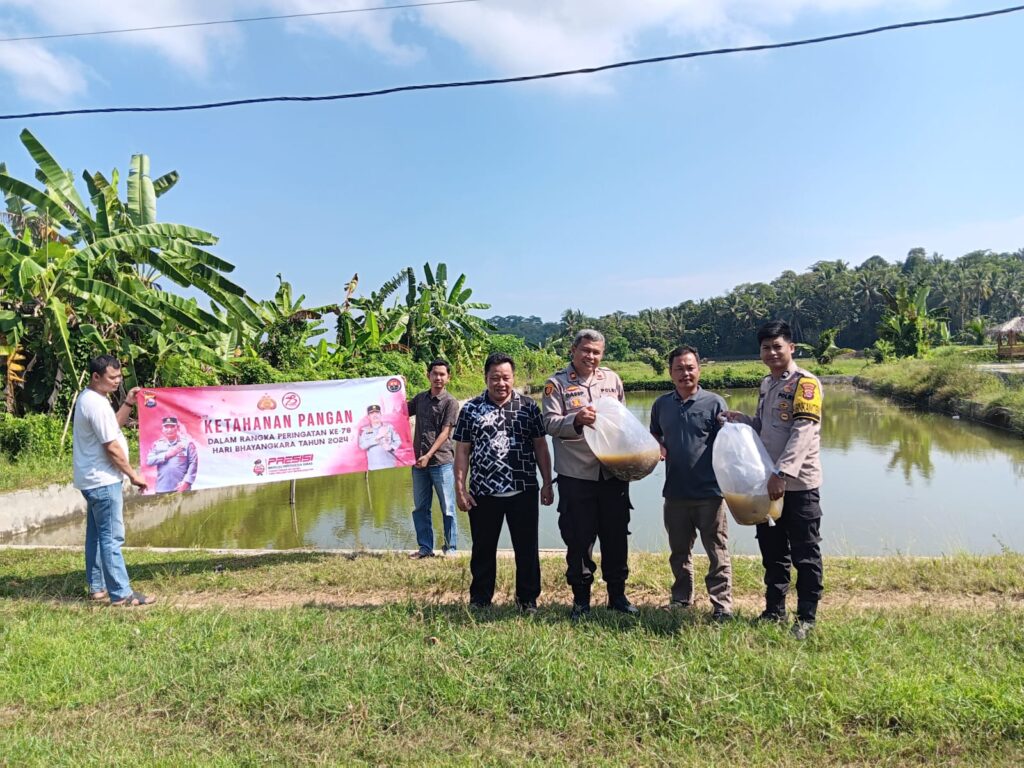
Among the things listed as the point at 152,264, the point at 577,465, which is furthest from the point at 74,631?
the point at 152,264

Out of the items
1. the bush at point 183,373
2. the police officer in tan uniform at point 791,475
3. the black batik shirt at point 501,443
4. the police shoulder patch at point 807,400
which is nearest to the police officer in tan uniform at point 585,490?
the black batik shirt at point 501,443

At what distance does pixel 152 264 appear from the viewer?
9734mm

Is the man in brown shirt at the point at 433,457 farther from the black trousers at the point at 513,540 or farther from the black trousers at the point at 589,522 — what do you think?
the black trousers at the point at 589,522

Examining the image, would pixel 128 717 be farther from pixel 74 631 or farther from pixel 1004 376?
pixel 1004 376

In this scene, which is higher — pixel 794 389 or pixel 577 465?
pixel 794 389

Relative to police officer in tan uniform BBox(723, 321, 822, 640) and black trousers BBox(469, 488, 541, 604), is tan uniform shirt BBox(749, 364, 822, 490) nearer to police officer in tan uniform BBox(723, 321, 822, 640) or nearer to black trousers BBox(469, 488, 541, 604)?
police officer in tan uniform BBox(723, 321, 822, 640)

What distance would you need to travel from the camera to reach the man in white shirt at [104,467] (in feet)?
13.4

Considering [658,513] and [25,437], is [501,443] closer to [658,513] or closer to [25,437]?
[658,513]

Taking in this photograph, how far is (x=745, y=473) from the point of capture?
3227mm

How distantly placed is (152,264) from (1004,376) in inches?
860

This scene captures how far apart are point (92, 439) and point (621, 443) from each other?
3.20 meters

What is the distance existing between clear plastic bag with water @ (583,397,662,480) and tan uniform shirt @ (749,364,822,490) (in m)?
0.59

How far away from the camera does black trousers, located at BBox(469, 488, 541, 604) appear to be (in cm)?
371

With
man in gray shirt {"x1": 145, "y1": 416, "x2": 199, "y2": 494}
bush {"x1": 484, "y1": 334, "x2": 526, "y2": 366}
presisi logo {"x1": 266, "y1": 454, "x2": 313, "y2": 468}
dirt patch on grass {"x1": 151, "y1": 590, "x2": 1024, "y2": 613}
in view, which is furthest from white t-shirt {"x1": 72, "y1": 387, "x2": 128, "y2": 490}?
bush {"x1": 484, "y1": 334, "x2": 526, "y2": 366}
